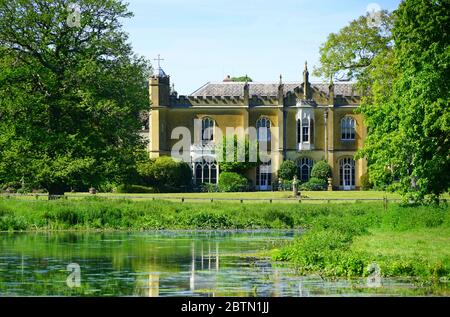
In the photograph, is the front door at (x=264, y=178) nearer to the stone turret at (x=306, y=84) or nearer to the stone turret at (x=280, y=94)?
the stone turret at (x=280, y=94)

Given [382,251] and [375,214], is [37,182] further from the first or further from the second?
[382,251]

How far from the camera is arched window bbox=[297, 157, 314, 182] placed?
7394 centimetres

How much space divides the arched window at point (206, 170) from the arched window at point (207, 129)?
2.12 m

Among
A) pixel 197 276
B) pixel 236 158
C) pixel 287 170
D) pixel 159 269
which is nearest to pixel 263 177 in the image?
pixel 287 170

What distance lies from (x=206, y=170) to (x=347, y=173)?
31.4ft

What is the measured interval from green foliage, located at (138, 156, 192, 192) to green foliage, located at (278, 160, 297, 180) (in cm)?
692

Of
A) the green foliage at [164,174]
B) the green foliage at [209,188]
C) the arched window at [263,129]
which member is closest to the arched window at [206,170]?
the green foliage at [209,188]

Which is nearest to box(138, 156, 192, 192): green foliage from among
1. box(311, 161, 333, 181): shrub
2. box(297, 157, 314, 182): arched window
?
box(311, 161, 333, 181): shrub

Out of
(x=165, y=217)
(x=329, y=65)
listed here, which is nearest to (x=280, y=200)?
(x=329, y=65)

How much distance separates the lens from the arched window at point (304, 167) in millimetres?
73938

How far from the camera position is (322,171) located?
71.7m

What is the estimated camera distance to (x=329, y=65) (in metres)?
55.6

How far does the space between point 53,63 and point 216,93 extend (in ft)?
89.7

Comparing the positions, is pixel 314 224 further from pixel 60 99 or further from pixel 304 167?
pixel 304 167
